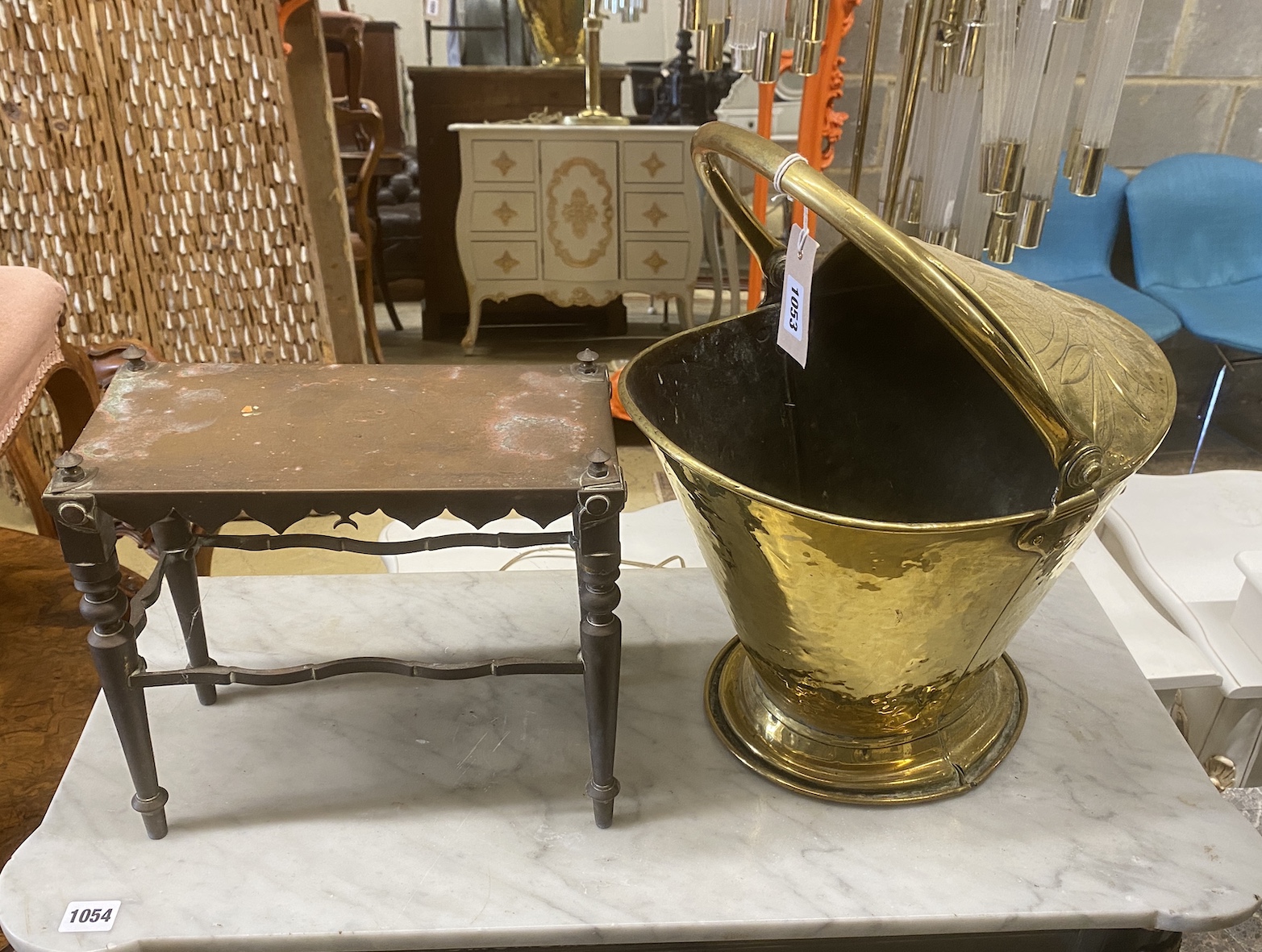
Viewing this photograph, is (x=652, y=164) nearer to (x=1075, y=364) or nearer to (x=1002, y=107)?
(x=1002, y=107)

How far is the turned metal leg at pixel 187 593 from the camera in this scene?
3.14 feet

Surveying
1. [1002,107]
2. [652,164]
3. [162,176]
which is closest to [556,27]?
[652,164]

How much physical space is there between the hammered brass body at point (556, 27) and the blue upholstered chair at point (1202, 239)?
5.10 feet

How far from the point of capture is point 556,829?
85 centimetres

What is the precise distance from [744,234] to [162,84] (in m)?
1.44

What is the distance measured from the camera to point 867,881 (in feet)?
2.62

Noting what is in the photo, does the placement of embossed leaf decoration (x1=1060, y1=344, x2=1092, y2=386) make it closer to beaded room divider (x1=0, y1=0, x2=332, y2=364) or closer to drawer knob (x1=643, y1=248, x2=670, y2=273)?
beaded room divider (x1=0, y1=0, x2=332, y2=364)

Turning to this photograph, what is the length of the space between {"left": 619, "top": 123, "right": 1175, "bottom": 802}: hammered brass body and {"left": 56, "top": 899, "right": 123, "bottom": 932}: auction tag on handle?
542mm

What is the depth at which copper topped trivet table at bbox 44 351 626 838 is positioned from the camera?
709 mm

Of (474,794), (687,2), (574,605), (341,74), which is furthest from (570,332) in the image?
(474,794)

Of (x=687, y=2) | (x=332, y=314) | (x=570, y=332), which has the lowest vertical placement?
(x=570, y=332)

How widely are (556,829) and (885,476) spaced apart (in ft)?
1.76

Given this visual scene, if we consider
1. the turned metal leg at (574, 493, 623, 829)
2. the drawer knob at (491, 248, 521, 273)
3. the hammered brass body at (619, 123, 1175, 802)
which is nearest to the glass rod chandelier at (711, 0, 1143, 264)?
the hammered brass body at (619, 123, 1175, 802)

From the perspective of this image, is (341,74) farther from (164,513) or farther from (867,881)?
(867,881)
